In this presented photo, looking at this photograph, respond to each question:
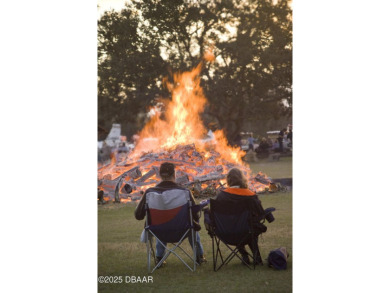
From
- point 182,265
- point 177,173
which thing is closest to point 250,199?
point 182,265

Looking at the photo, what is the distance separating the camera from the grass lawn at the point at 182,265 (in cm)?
538

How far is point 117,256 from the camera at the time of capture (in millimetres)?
6051

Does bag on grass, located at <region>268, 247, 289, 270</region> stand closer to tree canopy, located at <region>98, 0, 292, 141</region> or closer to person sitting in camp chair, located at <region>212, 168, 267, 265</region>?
person sitting in camp chair, located at <region>212, 168, 267, 265</region>

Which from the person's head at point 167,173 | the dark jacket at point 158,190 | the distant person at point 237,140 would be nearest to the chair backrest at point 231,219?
the dark jacket at point 158,190

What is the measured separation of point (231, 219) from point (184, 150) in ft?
4.95

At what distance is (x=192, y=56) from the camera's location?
6.62 meters

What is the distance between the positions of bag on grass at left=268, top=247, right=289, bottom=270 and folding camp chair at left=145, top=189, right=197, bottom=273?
0.80 m

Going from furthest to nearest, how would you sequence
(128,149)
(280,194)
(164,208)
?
(128,149)
(280,194)
(164,208)

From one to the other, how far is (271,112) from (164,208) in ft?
5.97

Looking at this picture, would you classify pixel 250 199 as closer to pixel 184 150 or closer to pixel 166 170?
pixel 166 170

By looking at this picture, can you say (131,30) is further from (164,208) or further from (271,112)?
(164,208)

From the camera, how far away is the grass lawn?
5.38 meters

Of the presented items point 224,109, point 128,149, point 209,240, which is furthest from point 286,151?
point 128,149

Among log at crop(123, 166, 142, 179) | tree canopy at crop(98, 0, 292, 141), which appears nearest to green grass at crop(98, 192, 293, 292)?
log at crop(123, 166, 142, 179)
